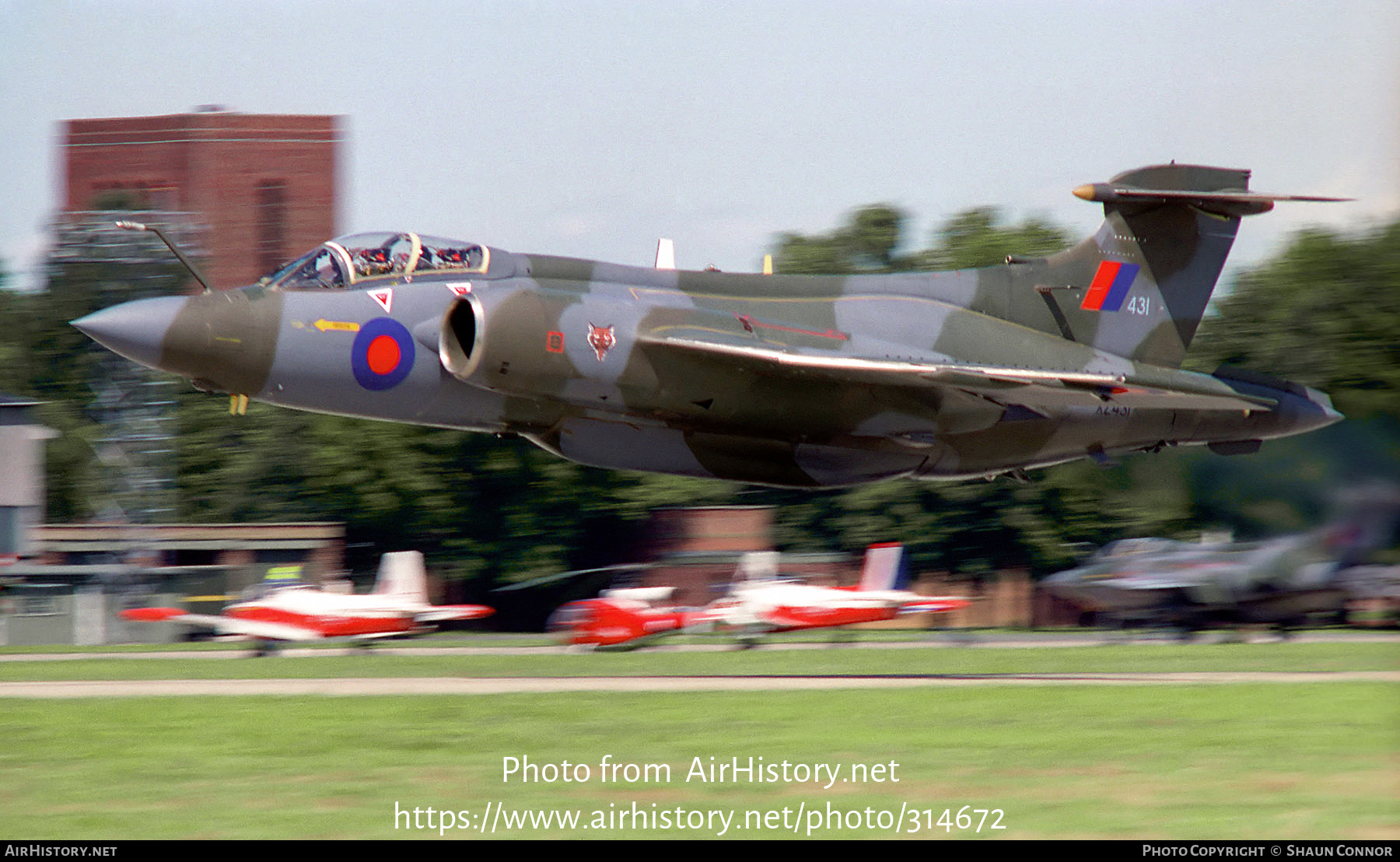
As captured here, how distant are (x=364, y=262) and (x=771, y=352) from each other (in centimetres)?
421

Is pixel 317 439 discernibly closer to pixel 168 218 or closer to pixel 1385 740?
pixel 168 218

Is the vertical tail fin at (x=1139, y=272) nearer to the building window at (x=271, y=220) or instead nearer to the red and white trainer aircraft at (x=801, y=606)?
the red and white trainer aircraft at (x=801, y=606)

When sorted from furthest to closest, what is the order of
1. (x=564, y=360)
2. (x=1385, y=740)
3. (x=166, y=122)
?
(x=166, y=122), (x=564, y=360), (x=1385, y=740)

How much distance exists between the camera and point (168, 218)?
153 feet

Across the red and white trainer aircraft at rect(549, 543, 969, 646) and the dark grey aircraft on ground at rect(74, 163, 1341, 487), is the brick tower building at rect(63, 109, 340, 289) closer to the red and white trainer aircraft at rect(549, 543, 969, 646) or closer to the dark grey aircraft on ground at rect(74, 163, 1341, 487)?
the red and white trainer aircraft at rect(549, 543, 969, 646)

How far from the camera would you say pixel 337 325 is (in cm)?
1394

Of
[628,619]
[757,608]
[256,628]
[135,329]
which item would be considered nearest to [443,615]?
[256,628]

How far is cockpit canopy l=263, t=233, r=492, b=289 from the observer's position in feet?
46.3

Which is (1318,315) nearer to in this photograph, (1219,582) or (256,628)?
(1219,582)

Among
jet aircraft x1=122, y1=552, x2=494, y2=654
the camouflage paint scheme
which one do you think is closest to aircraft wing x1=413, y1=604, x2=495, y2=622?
jet aircraft x1=122, y1=552, x2=494, y2=654

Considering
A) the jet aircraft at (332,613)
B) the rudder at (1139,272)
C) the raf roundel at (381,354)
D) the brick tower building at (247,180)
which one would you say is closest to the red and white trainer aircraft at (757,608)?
the jet aircraft at (332,613)

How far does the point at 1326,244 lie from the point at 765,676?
29421mm

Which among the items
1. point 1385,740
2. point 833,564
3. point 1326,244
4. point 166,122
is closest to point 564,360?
point 1385,740

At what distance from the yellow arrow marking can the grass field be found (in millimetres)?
3811
